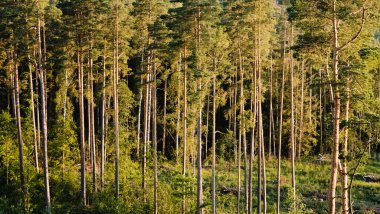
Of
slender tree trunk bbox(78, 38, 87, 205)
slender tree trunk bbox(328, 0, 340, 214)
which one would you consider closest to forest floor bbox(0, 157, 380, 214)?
slender tree trunk bbox(78, 38, 87, 205)

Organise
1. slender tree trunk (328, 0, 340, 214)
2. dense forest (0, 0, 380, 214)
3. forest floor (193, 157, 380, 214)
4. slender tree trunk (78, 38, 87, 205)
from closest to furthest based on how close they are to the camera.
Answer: slender tree trunk (328, 0, 340, 214) → dense forest (0, 0, 380, 214) → slender tree trunk (78, 38, 87, 205) → forest floor (193, 157, 380, 214)

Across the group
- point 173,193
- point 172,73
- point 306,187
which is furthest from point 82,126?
point 306,187

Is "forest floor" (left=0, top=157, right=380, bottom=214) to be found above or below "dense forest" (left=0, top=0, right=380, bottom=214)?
below

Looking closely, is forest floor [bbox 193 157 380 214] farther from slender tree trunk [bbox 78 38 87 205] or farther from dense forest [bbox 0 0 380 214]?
slender tree trunk [bbox 78 38 87 205]

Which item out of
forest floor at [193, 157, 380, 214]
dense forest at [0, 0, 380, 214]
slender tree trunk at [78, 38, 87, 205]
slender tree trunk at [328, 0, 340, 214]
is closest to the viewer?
slender tree trunk at [328, 0, 340, 214]

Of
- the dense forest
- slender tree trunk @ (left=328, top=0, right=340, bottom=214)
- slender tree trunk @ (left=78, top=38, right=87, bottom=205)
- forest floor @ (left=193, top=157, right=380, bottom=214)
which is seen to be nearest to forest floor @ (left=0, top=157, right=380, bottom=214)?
forest floor @ (left=193, top=157, right=380, bottom=214)

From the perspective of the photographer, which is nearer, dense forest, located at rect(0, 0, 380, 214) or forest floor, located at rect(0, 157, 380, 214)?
dense forest, located at rect(0, 0, 380, 214)

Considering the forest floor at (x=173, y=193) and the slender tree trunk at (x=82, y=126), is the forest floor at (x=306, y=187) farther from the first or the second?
the slender tree trunk at (x=82, y=126)

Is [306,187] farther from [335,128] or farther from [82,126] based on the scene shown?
[335,128]

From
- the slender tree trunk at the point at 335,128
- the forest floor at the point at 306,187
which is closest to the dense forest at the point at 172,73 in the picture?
the slender tree trunk at the point at 335,128

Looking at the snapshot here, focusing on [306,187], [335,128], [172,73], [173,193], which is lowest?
[306,187]

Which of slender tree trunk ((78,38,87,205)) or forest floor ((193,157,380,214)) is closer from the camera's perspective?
slender tree trunk ((78,38,87,205))

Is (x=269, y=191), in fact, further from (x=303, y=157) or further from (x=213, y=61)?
(x=213, y=61)

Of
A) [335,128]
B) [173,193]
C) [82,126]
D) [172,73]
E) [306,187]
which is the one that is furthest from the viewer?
[306,187]
